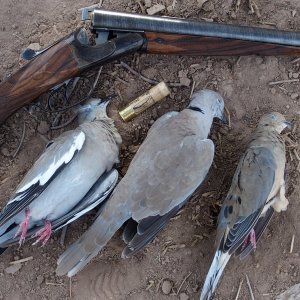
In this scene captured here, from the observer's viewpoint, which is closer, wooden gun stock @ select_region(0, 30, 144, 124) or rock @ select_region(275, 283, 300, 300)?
wooden gun stock @ select_region(0, 30, 144, 124)

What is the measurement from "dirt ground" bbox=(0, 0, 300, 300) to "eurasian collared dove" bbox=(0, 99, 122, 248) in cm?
27

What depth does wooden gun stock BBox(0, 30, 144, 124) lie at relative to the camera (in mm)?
3564

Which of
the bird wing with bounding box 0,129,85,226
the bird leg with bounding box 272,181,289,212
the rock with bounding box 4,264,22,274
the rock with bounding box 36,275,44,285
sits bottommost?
the bird leg with bounding box 272,181,289,212

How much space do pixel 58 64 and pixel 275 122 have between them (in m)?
1.45

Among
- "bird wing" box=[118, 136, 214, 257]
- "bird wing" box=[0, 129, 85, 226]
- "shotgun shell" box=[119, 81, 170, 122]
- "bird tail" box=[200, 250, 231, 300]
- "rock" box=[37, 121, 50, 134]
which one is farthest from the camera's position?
"rock" box=[37, 121, 50, 134]

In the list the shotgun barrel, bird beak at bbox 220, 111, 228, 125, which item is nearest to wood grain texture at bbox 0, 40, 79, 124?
the shotgun barrel

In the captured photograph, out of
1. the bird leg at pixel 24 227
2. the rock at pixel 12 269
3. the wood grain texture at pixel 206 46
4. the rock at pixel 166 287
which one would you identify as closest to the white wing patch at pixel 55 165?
the bird leg at pixel 24 227

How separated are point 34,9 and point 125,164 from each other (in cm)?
124

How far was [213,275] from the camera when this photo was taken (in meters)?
3.82

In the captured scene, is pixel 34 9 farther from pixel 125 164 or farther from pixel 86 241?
pixel 86 241

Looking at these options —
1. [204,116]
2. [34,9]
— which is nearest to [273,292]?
[204,116]

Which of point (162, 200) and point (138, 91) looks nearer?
point (162, 200)

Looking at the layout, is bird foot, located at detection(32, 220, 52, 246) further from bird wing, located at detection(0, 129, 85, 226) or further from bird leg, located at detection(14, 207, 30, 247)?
bird wing, located at detection(0, 129, 85, 226)

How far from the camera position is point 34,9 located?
4.09 metres
